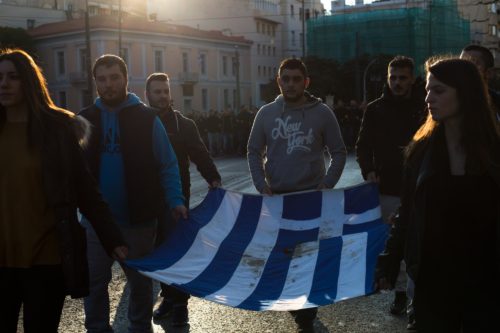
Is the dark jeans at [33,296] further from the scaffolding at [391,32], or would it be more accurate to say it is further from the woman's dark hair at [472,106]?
the scaffolding at [391,32]

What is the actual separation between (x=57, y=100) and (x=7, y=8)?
11.4 metres

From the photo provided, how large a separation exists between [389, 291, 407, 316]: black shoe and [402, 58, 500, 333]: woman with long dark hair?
2.40 metres

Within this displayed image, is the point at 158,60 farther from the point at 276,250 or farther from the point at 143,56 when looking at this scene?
the point at 276,250

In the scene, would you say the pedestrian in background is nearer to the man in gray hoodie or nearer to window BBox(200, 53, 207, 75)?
the man in gray hoodie

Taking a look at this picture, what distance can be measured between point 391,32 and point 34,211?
67366mm

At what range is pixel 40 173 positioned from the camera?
3.11 meters

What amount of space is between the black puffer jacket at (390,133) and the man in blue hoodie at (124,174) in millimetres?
1852

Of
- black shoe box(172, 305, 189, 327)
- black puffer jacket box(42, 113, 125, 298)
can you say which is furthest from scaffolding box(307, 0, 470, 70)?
black puffer jacket box(42, 113, 125, 298)

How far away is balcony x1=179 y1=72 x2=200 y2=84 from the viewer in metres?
63.6

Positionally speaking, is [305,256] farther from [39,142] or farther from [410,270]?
[39,142]

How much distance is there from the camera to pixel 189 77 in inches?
2525

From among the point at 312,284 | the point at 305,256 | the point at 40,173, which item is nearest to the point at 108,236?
the point at 40,173

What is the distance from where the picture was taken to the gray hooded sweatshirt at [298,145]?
17.4 ft

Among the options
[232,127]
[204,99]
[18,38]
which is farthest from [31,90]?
[204,99]
